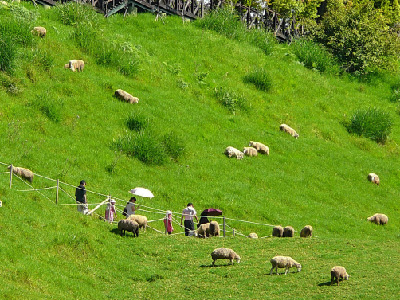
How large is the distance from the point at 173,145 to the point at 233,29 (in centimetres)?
2113

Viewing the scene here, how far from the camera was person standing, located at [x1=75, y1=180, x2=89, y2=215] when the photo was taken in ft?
96.9

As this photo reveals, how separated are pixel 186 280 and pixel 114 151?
14.0 m

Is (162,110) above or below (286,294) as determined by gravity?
below

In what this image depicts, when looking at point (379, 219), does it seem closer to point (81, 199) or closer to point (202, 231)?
point (202, 231)

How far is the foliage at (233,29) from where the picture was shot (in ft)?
191

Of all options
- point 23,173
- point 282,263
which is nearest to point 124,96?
point 23,173

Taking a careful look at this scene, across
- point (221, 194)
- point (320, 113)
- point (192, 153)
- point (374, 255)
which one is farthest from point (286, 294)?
point (320, 113)

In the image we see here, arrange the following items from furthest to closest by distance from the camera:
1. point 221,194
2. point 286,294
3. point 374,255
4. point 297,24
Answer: point 297,24 < point 221,194 < point 374,255 < point 286,294

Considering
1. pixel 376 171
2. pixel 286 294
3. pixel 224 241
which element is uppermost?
pixel 286 294

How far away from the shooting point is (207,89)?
49.4 meters

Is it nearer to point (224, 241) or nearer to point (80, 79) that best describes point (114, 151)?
point (80, 79)

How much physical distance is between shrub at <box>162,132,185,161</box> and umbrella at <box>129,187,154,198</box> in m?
7.03

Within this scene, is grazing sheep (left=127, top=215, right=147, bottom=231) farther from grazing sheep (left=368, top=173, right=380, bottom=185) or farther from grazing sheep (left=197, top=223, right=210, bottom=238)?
grazing sheep (left=368, top=173, right=380, bottom=185)

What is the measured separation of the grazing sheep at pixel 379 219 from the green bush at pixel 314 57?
75.5 feet
